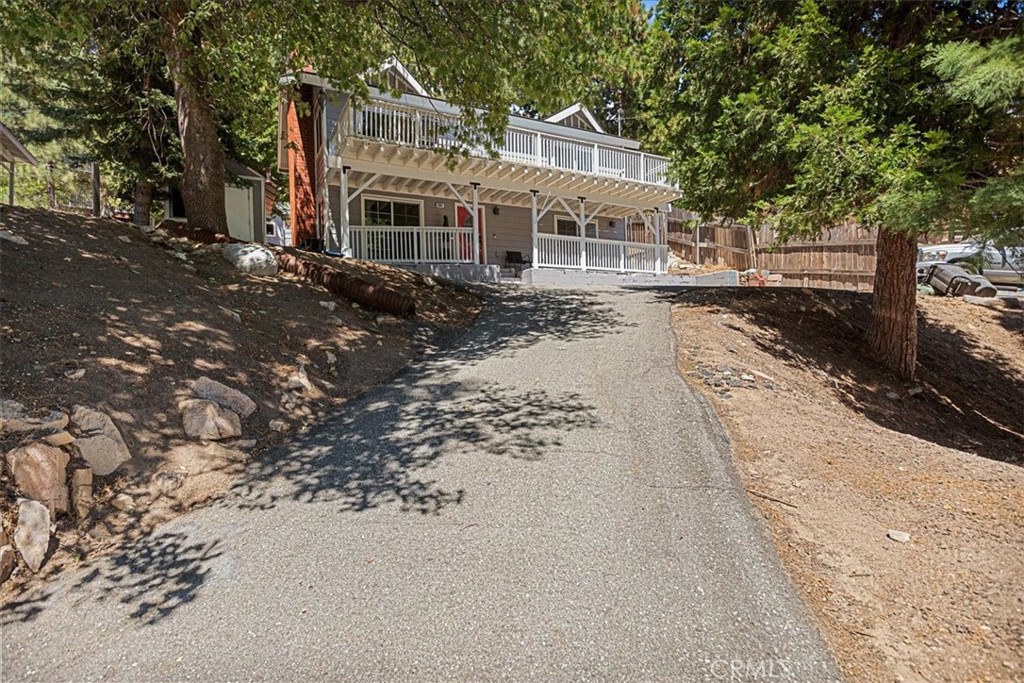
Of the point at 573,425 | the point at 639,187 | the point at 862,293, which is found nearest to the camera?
the point at 573,425

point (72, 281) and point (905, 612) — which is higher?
point (72, 281)

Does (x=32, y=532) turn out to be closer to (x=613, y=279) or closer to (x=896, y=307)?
(x=896, y=307)

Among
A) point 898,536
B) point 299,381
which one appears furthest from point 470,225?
point 898,536

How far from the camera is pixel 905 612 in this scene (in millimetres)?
2678

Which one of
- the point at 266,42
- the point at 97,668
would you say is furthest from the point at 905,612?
the point at 266,42

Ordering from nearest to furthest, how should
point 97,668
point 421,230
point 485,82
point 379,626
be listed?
1. point 97,668
2. point 379,626
3. point 485,82
4. point 421,230

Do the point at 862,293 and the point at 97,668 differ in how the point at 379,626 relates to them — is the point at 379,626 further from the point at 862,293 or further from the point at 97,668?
the point at 862,293

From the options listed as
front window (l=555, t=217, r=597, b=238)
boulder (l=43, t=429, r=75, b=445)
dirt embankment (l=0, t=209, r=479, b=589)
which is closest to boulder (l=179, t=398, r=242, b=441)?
dirt embankment (l=0, t=209, r=479, b=589)

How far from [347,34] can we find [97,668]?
740 cm

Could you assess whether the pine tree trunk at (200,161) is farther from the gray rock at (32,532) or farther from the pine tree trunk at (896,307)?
the pine tree trunk at (896,307)

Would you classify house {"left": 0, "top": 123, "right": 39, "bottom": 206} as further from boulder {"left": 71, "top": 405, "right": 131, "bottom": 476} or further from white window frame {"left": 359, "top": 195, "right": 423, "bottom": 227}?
boulder {"left": 71, "top": 405, "right": 131, "bottom": 476}

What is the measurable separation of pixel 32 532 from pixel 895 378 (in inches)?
381

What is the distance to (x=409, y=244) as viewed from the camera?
13742mm

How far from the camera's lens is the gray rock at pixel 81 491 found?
3334 millimetres
